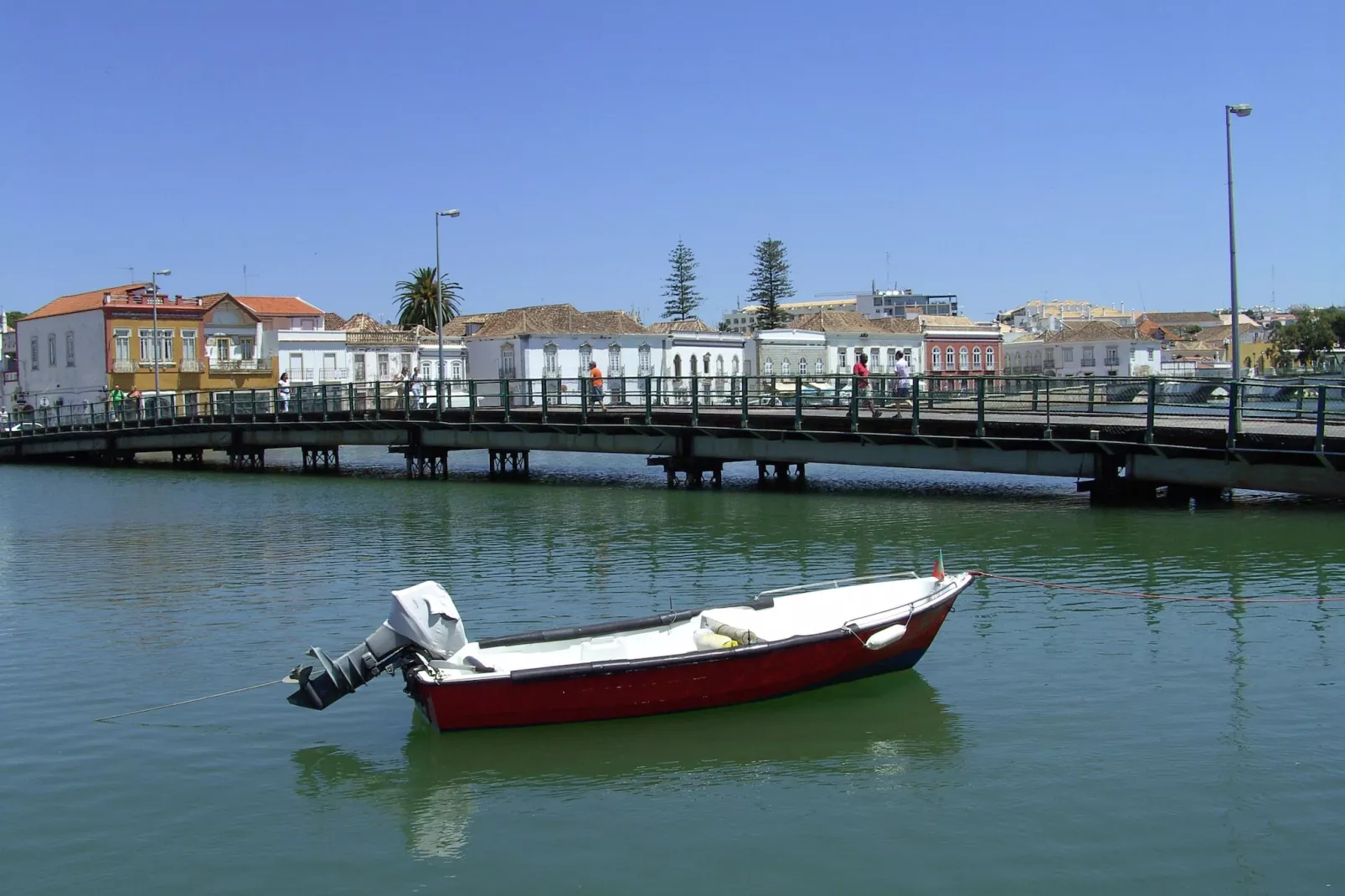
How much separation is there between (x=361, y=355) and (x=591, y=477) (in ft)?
154

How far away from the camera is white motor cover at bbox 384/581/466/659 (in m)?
11.5

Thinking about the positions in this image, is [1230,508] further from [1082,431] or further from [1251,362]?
[1251,362]

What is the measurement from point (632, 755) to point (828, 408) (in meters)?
25.1

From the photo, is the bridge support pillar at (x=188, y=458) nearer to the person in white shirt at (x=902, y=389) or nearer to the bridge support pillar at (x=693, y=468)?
the bridge support pillar at (x=693, y=468)

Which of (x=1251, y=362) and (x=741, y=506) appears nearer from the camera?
(x=741, y=506)

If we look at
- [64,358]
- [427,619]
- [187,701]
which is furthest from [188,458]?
[427,619]

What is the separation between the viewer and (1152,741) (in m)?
11.4

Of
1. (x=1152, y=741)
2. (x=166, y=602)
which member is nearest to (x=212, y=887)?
(x=1152, y=741)

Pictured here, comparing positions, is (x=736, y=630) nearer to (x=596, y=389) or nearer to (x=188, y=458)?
(x=596, y=389)

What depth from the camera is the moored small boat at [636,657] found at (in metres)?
11.6

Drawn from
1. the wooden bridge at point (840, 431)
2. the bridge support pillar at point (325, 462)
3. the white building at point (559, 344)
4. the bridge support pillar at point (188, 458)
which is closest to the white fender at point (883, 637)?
the wooden bridge at point (840, 431)

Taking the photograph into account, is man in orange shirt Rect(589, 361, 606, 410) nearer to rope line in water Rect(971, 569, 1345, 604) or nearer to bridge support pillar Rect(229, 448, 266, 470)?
bridge support pillar Rect(229, 448, 266, 470)

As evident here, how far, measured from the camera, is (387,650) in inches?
456

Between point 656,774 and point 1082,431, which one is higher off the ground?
point 1082,431
